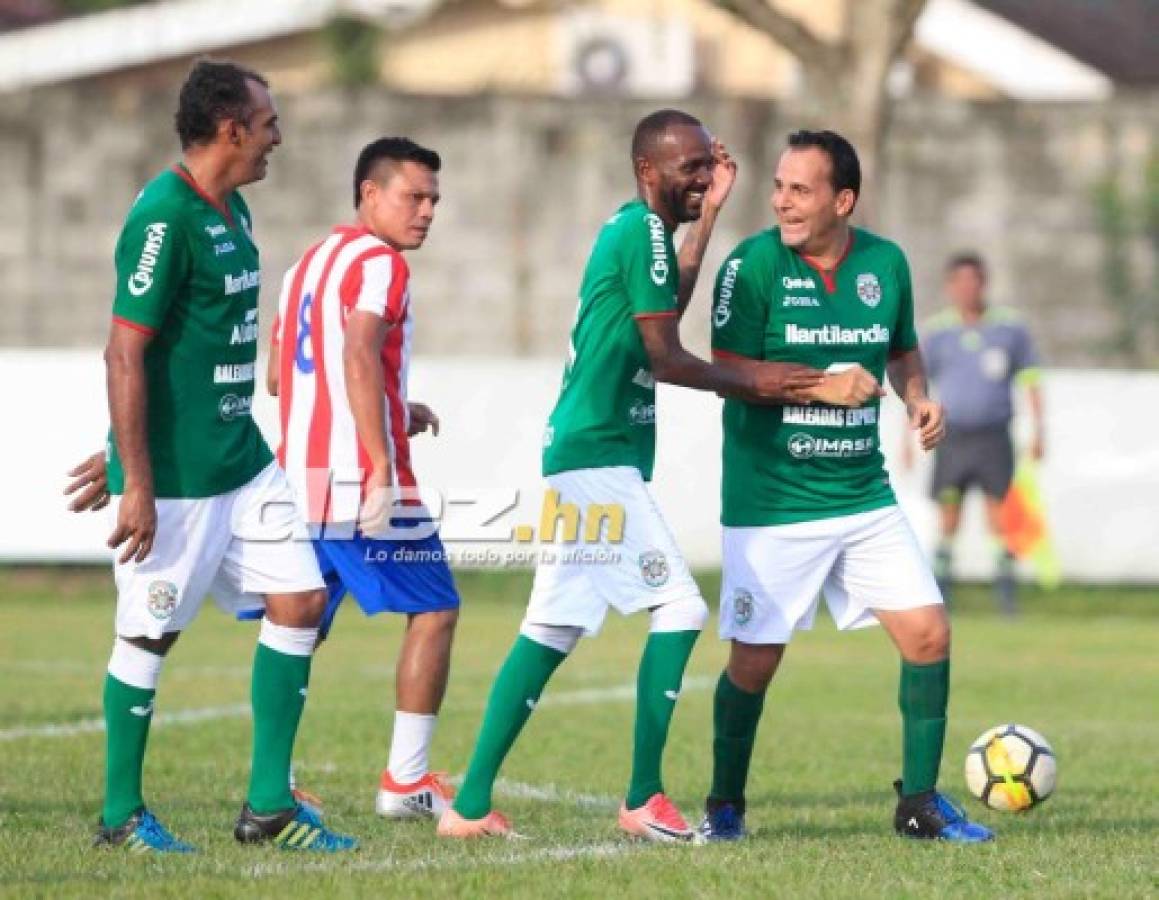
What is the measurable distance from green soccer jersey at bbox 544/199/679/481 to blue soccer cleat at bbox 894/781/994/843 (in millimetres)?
1379

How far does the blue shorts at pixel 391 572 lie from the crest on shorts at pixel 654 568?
3.17ft

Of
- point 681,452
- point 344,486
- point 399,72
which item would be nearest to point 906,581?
point 344,486

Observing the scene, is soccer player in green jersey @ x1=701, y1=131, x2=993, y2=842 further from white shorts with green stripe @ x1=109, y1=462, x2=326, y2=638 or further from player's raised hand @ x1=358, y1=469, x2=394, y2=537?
white shorts with green stripe @ x1=109, y1=462, x2=326, y2=638

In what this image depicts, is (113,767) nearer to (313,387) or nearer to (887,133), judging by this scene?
(313,387)

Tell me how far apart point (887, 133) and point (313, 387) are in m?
13.8

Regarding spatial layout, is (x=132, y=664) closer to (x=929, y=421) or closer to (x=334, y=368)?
(x=334, y=368)

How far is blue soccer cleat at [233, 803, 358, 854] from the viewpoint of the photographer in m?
7.43

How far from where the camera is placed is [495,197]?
21.5 metres

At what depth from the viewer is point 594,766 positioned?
9.88 meters

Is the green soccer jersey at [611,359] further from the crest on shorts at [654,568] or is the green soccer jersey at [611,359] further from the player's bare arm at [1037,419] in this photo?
the player's bare arm at [1037,419]

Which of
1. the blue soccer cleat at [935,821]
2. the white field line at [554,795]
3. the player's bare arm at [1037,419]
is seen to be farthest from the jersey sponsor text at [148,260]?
the player's bare arm at [1037,419]

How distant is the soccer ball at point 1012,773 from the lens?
8.36 meters

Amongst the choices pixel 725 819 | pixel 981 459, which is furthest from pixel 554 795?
pixel 981 459

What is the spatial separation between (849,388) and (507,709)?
1.49 m
